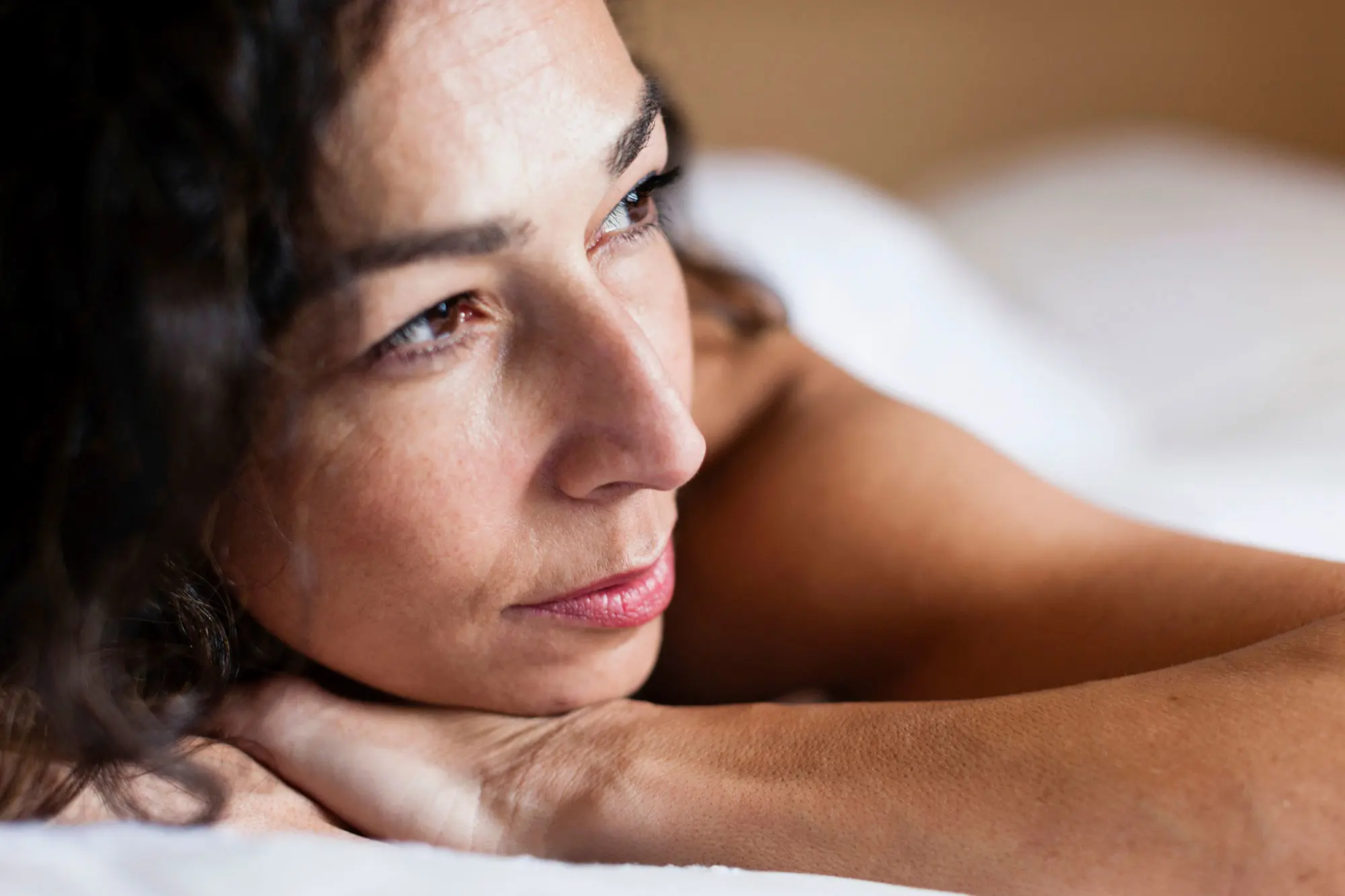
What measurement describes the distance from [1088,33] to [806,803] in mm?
1969

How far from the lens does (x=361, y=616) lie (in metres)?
A: 0.72

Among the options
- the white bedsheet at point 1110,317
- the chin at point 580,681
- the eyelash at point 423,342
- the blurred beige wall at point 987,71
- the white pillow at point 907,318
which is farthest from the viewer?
the blurred beige wall at point 987,71

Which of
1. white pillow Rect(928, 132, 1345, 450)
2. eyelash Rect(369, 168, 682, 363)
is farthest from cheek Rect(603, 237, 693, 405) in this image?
white pillow Rect(928, 132, 1345, 450)

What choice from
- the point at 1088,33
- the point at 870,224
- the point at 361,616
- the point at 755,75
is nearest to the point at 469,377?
the point at 361,616

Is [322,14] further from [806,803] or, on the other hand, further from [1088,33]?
[1088,33]

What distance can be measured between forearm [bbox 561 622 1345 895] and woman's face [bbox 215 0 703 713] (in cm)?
13

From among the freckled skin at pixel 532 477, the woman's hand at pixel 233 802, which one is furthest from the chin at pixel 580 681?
the woman's hand at pixel 233 802

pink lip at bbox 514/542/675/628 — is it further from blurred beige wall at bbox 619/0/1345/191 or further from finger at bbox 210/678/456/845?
blurred beige wall at bbox 619/0/1345/191

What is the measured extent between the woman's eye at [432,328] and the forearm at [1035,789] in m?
0.26

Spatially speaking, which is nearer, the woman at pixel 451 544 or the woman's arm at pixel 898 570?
the woman at pixel 451 544

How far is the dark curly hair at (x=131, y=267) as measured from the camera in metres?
0.58

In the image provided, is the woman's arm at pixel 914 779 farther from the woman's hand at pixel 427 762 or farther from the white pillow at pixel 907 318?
the white pillow at pixel 907 318

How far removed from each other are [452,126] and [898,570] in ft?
1.54

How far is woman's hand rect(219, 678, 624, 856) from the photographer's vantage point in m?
0.71
